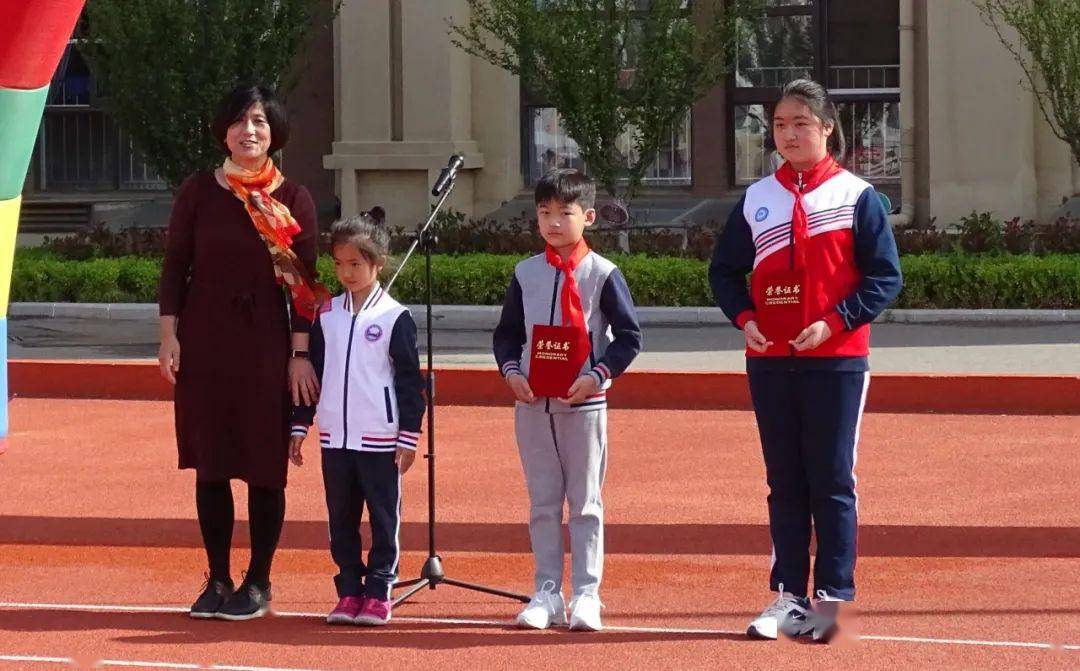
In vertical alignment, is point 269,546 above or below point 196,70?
below

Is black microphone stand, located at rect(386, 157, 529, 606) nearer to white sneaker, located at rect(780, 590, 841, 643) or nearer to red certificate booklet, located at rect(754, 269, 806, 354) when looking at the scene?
white sneaker, located at rect(780, 590, 841, 643)

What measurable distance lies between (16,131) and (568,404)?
271cm

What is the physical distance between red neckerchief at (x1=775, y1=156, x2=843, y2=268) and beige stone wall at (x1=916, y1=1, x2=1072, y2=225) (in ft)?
49.4

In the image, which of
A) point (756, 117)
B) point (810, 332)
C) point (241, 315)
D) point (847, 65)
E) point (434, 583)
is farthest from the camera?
point (756, 117)

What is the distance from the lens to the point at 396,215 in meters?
23.4

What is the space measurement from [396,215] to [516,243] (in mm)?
3198

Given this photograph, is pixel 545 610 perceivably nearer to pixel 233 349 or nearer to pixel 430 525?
pixel 430 525

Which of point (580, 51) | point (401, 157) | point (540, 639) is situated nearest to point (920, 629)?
point (540, 639)

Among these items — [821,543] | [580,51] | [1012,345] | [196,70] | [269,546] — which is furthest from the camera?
[196,70]

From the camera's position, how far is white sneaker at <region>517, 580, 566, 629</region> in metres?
6.62

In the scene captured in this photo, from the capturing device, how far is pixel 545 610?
6.65 m

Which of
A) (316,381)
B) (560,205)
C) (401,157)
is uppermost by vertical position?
(401,157)

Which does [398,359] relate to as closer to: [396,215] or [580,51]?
[580,51]

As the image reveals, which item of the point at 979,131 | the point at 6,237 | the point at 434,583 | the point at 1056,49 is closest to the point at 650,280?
the point at 1056,49
